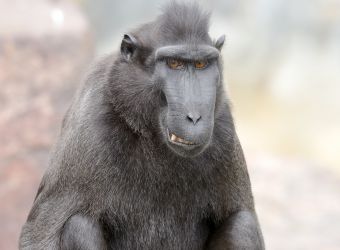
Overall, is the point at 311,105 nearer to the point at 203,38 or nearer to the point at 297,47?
the point at 297,47

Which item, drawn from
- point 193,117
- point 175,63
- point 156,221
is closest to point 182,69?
point 175,63

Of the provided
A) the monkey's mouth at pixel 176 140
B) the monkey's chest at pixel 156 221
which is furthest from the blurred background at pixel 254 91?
the monkey's chest at pixel 156 221

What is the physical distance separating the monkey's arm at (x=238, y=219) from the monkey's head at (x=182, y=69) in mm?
783

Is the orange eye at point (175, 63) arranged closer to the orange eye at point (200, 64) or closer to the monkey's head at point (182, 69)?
the monkey's head at point (182, 69)

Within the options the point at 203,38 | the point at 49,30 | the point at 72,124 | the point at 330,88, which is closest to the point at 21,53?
the point at 49,30

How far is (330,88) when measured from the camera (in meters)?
21.5

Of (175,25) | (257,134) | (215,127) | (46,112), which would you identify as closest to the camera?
(175,25)

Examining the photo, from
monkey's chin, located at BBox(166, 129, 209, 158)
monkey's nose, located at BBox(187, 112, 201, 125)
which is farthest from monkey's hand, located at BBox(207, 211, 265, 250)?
monkey's nose, located at BBox(187, 112, 201, 125)

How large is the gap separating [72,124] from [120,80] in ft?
2.08

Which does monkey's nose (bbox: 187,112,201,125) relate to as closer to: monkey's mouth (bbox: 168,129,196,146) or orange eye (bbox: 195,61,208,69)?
monkey's mouth (bbox: 168,129,196,146)

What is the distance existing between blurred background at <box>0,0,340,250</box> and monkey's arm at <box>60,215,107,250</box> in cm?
171

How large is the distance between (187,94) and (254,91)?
1613cm

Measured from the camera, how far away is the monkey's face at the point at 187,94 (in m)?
5.61

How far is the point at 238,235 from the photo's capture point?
6.42 metres
